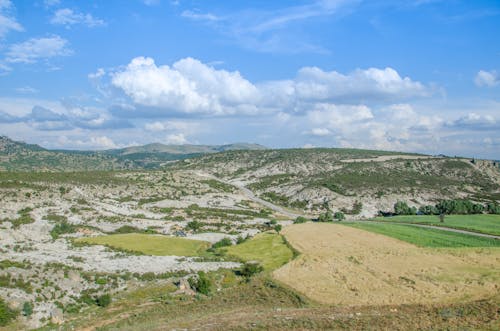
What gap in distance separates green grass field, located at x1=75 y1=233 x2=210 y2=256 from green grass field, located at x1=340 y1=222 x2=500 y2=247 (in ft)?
101

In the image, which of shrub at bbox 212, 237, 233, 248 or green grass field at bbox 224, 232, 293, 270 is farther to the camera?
shrub at bbox 212, 237, 233, 248

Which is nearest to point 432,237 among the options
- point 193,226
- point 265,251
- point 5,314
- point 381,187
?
point 265,251

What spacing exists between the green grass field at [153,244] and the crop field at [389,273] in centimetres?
1640

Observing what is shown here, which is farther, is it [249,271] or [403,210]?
[403,210]

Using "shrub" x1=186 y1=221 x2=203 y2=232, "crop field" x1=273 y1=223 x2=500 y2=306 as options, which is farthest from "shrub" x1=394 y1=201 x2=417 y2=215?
"crop field" x1=273 y1=223 x2=500 y2=306

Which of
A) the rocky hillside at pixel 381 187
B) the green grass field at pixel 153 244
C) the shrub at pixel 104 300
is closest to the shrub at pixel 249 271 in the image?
the shrub at pixel 104 300

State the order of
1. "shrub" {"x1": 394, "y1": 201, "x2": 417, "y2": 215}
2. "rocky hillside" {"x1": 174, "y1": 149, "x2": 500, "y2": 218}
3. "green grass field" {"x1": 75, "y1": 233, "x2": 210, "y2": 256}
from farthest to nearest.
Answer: "rocky hillside" {"x1": 174, "y1": 149, "x2": 500, "y2": 218} → "shrub" {"x1": 394, "y1": 201, "x2": 417, "y2": 215} → "green grass field" {"x1": 75, "y1": 233, "x2": 210, "y2": 256}

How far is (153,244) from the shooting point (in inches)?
2547

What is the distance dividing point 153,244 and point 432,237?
1684 inches

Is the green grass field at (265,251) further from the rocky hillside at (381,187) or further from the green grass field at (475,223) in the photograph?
the rocky hillside at (381,187)

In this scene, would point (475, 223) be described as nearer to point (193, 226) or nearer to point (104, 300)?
point (193, 226)

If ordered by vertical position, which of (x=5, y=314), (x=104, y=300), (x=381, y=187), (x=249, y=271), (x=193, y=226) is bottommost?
(x=193, y=226)

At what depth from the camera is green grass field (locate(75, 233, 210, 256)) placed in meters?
60.8

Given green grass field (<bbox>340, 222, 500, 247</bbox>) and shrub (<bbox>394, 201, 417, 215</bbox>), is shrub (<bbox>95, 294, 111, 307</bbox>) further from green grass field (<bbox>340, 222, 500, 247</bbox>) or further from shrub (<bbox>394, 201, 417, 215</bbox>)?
shrub (<bbox>394, 201, 417, 215</bbox>)
